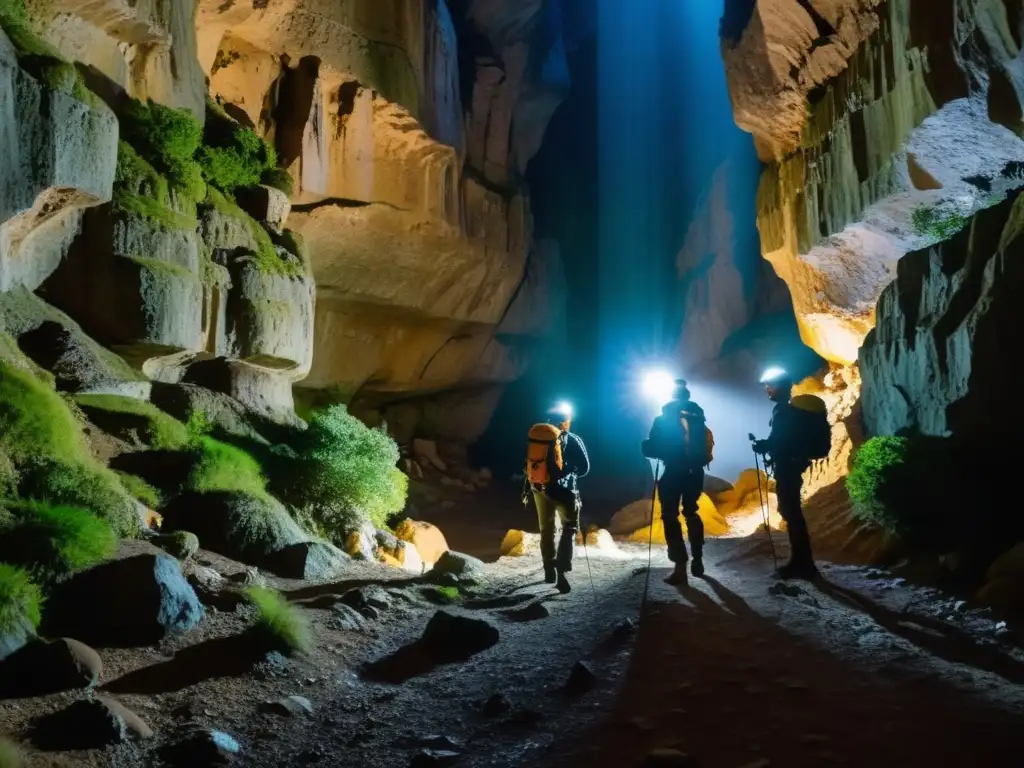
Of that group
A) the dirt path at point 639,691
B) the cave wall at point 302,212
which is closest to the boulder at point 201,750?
the dirt path at point 639,691

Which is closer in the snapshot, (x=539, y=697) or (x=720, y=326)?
(x=539, y=697)

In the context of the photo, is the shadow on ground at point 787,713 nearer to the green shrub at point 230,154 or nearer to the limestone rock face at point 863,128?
the limestone rock face at point 863,128

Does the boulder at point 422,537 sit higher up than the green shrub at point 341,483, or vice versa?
the green shrub at point 341,483

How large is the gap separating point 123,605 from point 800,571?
22.7ft

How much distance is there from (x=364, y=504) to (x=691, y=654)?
6.44 m

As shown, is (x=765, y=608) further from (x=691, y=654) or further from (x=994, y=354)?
(x=994, y=354)

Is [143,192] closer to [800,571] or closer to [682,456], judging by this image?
[682,456]

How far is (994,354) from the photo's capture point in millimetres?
7828

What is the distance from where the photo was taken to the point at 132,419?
29.9ft

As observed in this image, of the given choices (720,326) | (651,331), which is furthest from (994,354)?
(651,331)

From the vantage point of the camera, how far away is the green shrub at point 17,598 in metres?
4.30

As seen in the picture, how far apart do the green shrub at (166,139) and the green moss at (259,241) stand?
19.9 inches

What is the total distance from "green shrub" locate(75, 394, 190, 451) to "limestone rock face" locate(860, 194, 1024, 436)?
9.72 meters

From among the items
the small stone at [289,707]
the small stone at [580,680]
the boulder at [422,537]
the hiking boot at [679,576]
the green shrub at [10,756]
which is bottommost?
the boulder at [422,537]
